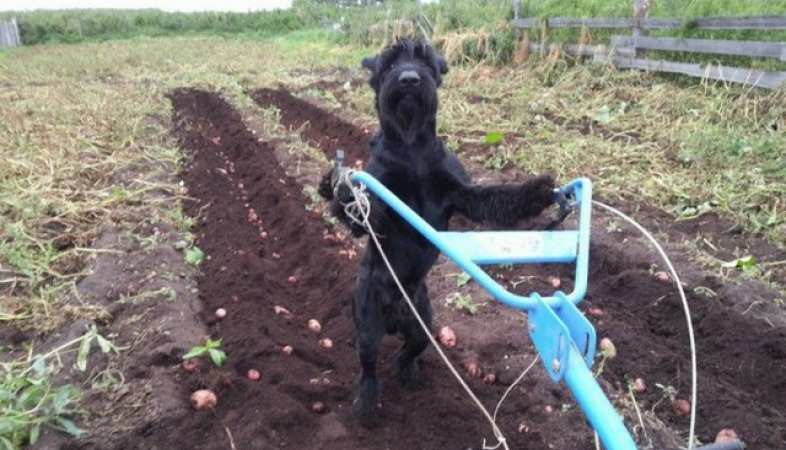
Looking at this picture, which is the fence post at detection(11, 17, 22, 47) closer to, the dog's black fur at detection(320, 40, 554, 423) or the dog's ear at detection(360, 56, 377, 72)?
the dog's ear at detection(360, 56, 377, 72)

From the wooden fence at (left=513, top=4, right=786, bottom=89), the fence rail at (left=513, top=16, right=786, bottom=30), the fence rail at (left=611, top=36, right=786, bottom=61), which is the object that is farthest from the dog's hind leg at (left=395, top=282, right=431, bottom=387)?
the fence rail at (left=513, top=16, right=786, bottom=30)

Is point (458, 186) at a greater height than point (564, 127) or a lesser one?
greater

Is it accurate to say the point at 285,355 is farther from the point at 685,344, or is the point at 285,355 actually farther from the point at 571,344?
the point at 685,344

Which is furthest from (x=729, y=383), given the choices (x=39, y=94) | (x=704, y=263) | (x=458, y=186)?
(x=39, y=94)

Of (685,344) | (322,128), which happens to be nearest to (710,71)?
(322,128)

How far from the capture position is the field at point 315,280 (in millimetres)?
2963

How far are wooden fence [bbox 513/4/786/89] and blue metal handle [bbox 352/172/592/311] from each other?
744 cm

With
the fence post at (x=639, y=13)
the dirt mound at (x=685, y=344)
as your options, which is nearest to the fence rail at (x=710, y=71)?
the fence post at (x=639, y=13)

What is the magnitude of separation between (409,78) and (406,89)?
2.0 inches

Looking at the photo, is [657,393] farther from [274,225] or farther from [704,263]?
[274,225]

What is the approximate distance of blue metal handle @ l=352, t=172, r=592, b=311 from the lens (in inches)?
67.6

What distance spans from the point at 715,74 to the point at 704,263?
5.74 m

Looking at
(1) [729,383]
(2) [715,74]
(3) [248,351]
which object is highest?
(2) [715,74]

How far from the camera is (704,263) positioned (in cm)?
445
